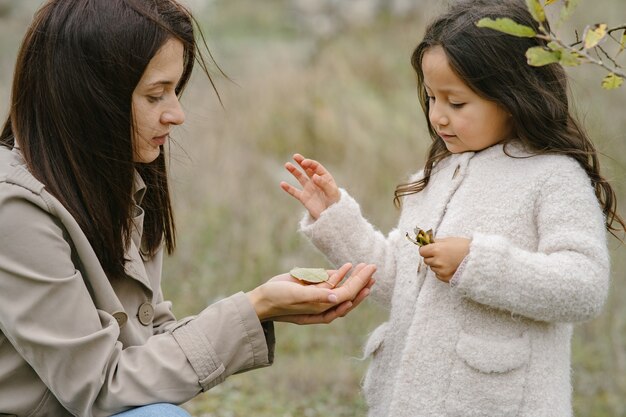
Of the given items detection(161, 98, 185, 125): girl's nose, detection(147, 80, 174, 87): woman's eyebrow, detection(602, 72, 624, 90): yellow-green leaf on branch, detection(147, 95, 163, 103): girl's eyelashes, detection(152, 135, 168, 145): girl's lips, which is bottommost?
detection(152, 135, 168, 145): girl's lips

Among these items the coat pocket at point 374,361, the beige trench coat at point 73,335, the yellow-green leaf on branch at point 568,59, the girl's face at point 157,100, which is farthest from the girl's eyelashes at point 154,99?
the yellow-green leaf on branch at point 568,59

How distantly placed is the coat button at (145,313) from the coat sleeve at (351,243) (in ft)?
1.80

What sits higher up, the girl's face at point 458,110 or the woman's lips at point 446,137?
the girl's face at point 458,110

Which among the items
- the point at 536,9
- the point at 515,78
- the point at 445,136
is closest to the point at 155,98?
the point at 445,136

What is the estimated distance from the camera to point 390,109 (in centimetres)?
755

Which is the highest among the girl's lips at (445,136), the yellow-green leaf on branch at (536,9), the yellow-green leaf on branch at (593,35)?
the yellow-green leaf on branch at (536,9)

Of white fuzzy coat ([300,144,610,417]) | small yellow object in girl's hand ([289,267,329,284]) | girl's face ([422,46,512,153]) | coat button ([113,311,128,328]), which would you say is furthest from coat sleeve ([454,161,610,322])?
coat button ([113,311,128,328])

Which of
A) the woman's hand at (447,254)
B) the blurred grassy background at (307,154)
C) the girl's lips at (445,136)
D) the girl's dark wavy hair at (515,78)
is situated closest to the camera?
the woman's hand at (447,254)

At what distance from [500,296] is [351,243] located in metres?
0.62

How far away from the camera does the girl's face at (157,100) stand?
2.34 metres

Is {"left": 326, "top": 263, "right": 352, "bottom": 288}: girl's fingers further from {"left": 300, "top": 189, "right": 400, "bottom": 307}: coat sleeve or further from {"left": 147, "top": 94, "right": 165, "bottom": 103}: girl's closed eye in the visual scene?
{"left": 147, "top": 94, "right": 165, "bottom": 103}: girl's closed eye

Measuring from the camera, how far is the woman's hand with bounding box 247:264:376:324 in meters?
2.31

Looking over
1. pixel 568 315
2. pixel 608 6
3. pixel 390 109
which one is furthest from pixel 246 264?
pixel 608 6

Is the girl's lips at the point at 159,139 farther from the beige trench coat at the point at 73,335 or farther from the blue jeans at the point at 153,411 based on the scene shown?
the blue jeans at the point at 153,411
